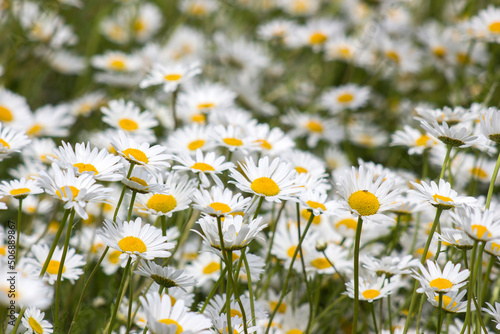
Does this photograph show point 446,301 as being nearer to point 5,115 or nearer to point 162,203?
point 162,203

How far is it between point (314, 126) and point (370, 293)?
121cm

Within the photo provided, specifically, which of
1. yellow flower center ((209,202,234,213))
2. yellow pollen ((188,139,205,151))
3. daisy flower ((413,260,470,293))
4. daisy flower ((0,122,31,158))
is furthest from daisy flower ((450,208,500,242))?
daisy flower ((0,122,31,158))

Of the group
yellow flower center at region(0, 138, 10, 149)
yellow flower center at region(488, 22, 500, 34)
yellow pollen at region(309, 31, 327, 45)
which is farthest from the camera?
yellow pollen at region(309, 31, 327, 45)

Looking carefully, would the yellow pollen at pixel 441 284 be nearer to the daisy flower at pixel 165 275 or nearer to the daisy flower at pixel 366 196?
the daisy flower at pixel 366 196

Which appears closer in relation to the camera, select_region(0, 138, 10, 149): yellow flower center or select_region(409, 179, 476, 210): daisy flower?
select_region(409, 179, 476, 210): daisy flower

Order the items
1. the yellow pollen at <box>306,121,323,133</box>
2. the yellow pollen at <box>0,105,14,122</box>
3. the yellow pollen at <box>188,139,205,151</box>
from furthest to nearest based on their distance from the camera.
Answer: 1. the yellow pollen at <box>306,121,323,133</box>
2. the yellow pollen at <box>0,105,14,122</box>
3. the yellow pollen at <box>188,139,205,151</box>

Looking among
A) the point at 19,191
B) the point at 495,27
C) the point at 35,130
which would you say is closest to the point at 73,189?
the point at 19,191

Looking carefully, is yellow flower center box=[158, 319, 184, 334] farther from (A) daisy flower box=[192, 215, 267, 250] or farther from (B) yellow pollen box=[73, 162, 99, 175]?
(B) yellow pollen box=[73, 162, 99, 175]

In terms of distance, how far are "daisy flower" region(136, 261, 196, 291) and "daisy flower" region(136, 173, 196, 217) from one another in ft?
0.41

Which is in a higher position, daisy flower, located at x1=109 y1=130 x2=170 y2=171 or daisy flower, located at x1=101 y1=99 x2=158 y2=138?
daisy flower, located at x1=101 y1=99 x2=158 y2=138

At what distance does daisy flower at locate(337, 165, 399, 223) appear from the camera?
3.37ft

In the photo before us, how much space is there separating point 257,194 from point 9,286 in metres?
0.48

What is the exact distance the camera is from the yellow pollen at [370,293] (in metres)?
1.17

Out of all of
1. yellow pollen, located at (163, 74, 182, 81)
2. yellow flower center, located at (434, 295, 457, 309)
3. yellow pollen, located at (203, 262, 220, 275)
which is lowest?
yellow flower center, located at (434, 295, 457, 309)
